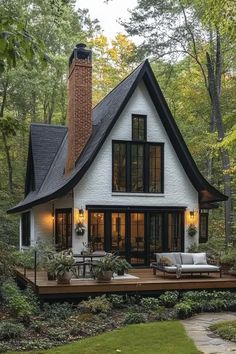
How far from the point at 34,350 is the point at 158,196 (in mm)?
9416

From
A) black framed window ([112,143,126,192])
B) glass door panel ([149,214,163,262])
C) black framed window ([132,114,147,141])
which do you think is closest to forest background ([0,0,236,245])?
black framed window ([132,114,147,141])

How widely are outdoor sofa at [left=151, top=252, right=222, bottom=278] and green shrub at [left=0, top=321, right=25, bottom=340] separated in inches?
214

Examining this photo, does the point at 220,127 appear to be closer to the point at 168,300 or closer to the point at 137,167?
the point at 137,167

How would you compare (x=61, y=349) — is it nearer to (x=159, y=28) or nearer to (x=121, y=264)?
(x=121, y=264)

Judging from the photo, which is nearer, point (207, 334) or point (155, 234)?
point (207, 334)

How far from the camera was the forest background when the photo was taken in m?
20.1

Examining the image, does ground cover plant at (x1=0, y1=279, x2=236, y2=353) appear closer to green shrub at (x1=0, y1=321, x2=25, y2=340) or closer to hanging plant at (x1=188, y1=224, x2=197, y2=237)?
green shrub at (x1=0, y1=321, x2=25, y2=340)

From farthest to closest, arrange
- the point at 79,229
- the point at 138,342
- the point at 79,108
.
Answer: the point at 79,108 < the point at 79,229 < the point at 138,342

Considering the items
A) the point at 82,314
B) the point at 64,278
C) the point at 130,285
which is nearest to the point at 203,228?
the point at 130,285

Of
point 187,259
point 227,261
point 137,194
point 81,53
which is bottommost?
point 227,261

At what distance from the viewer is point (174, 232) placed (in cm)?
1590

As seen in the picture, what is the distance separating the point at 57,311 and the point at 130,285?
2214 millimetres

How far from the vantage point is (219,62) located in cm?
1975

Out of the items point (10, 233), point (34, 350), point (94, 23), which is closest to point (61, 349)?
point (34, 350)
